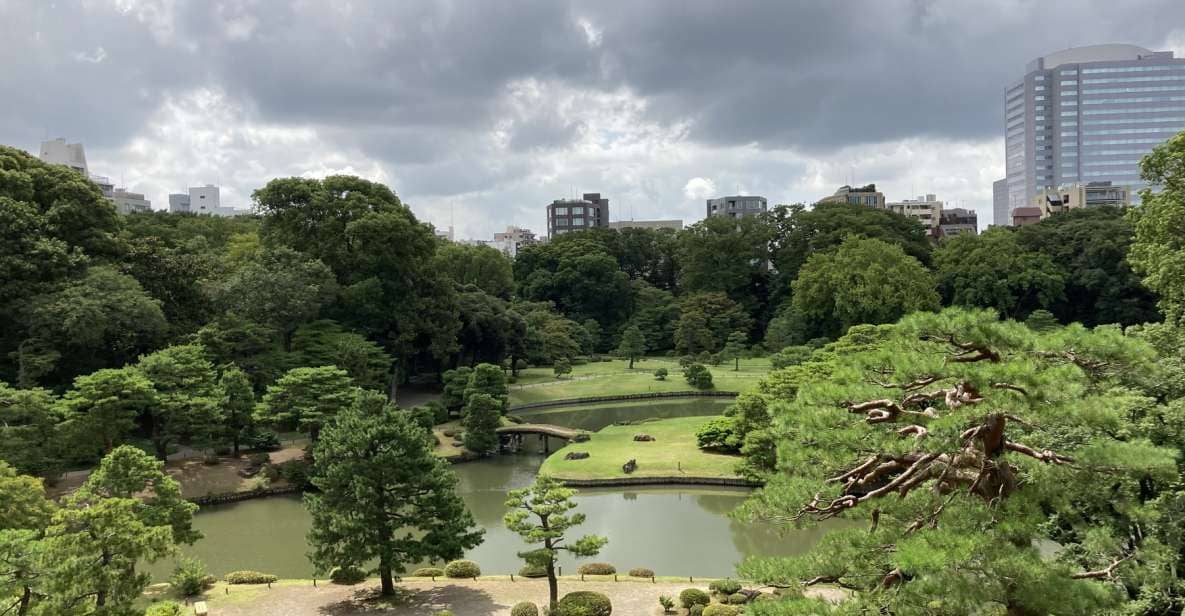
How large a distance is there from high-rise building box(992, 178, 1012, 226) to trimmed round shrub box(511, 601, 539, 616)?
387 feet

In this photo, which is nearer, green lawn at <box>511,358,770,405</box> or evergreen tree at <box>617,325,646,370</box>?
green lawn at <box>511,358,770,405</box>

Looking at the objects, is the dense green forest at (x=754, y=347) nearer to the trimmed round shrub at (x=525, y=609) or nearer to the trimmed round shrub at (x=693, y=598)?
the trimmed round shrub at (x=693, y=598)

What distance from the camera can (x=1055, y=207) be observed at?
2741 inches

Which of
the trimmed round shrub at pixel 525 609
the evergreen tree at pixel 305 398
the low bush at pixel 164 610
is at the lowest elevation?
the trimmed round shrub at pixel 525 609

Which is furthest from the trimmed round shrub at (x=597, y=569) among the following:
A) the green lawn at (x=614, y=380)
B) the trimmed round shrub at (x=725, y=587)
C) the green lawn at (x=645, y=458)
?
the green lawn at (x=614, y=380)

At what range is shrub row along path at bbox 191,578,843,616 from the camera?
1359cm

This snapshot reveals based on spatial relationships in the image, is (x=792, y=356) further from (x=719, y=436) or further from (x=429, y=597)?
(x=429, y=597)

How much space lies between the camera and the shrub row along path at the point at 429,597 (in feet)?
44.6

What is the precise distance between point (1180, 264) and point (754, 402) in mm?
11516

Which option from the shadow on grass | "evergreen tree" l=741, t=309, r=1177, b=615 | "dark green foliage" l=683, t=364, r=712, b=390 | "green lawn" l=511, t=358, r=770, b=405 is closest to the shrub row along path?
the shadow on grass

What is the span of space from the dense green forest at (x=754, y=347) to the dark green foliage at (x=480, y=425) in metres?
4.75

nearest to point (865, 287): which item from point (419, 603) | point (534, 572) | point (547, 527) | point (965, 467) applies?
point (534, 572)

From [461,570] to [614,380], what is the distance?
85.0 ft

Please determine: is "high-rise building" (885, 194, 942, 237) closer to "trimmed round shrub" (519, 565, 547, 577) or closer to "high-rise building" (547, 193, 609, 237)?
"high-rise building" (547, 193, 609, 237)
